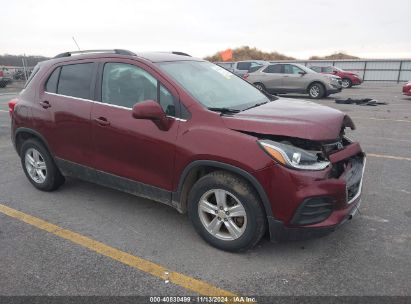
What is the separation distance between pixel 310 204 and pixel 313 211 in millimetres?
81

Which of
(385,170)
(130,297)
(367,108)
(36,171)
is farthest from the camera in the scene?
(367,108)

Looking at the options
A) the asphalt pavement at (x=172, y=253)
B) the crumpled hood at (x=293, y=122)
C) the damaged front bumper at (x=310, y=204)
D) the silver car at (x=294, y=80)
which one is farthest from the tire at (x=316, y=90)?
the damaged front bumper at (x=310, y=204)

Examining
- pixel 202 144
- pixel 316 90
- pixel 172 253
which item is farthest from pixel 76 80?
pixel 316 90

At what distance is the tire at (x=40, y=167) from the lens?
4.77 m

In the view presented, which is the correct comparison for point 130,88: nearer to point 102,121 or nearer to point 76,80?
point 102,121

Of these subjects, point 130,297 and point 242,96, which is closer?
point 130,297

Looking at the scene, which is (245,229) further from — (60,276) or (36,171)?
(36,171)

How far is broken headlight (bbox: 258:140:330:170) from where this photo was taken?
3.00m

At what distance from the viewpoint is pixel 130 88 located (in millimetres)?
3922

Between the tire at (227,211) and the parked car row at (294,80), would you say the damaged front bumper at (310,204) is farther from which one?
the parked car row at (294,80)

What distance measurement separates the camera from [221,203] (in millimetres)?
3330

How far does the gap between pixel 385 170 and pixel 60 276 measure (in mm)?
4699

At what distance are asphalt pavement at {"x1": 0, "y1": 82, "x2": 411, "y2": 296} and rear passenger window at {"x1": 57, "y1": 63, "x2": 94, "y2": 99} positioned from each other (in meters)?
1.31

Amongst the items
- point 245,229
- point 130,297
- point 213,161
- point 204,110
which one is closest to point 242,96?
point 204,110
